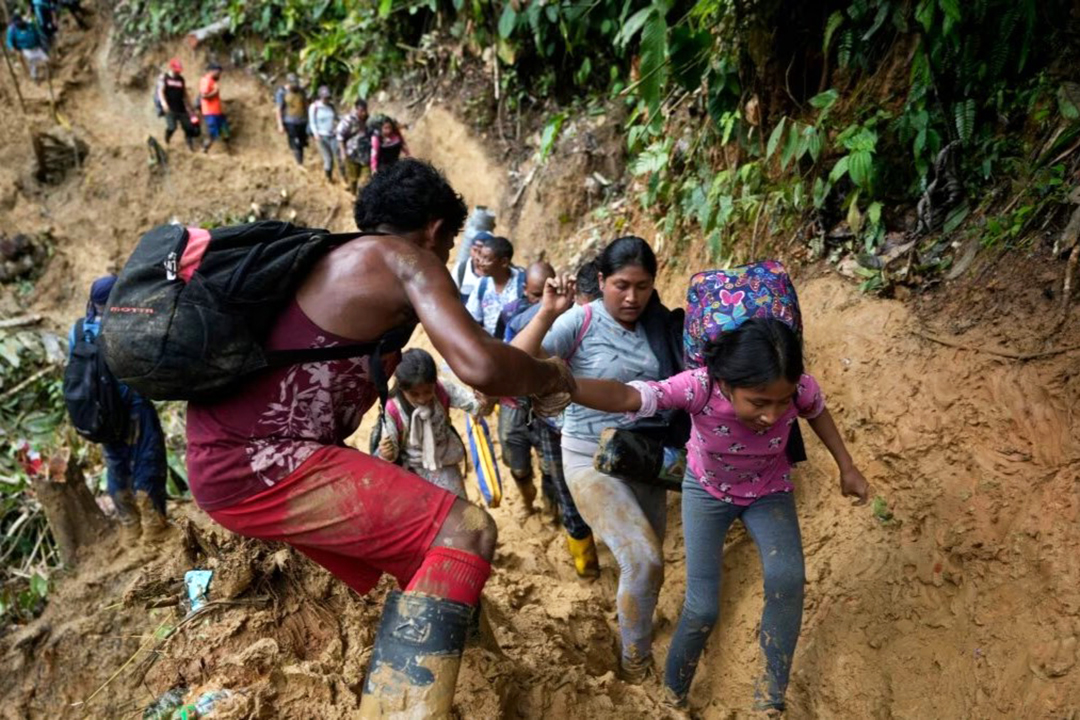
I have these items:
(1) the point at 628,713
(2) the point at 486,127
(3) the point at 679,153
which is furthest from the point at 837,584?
(2) the point at 486,127

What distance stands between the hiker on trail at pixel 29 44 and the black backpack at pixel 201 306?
57.9 ft

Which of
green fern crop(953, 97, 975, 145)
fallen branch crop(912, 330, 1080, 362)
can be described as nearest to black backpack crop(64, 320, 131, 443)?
fallen branch crop(912, 330, 1080, 362)

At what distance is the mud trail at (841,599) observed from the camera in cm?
301

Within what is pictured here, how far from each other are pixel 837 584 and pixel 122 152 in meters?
14.4

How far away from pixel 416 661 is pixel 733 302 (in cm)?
190

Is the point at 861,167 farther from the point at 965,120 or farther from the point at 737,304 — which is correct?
the point at 737,304

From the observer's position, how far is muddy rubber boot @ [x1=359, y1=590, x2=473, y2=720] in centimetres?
220

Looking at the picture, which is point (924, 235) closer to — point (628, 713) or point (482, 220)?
point (628, 713)

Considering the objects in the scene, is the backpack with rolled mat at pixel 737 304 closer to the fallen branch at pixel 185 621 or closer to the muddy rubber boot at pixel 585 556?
the muddy rubber boot at pixel 585 556

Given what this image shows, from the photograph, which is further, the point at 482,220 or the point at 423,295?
the point at 482,220

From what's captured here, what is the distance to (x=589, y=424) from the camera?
3873 mm

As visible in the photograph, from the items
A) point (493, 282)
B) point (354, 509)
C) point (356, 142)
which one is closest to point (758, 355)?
point (354, 509)

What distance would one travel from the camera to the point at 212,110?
1463 cm

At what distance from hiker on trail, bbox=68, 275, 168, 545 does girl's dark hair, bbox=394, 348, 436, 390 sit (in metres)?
2.48
